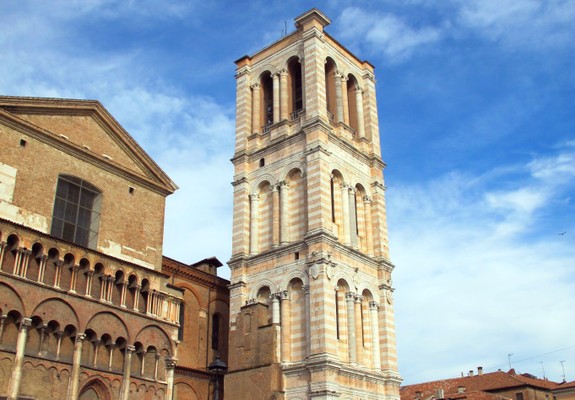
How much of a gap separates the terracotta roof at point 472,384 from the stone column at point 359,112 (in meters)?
27.7

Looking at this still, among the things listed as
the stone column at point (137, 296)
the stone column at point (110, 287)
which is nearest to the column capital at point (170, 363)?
the stone column at point (137, 296)

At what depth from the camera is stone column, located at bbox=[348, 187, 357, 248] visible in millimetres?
→ 32844

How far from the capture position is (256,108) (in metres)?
36.8

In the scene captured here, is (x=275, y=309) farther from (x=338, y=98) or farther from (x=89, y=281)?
(x=338, y=98)

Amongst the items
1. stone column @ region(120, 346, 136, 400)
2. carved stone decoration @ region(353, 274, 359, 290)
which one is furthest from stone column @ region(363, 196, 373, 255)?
stone column @ region(120, 346, 136, 400)

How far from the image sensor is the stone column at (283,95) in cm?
3488

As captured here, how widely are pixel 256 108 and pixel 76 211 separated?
13.4 m

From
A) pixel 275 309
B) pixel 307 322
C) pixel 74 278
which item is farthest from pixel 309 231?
pixel 74 278

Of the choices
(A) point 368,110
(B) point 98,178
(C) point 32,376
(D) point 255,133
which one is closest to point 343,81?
(A) point 368,110

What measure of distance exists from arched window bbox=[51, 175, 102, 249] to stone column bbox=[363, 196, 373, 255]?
43.7ft

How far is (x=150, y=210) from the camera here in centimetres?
2956

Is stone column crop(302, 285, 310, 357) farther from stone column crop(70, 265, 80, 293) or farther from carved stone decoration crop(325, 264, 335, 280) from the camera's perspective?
stone column crop(70, 265, 80, 293)

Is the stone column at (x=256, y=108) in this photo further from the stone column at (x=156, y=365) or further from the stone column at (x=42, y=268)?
the stone column at (x=42, y=268)

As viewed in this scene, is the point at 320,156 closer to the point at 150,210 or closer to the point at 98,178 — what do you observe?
the point at 150,210
